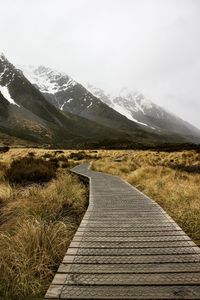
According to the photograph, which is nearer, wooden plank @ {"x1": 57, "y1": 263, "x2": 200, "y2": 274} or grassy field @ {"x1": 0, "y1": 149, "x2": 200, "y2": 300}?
wooden plank @ {"x1": 57, "y1": 263, "x2": 200, "y2": 274}

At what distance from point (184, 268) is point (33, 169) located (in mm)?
14560

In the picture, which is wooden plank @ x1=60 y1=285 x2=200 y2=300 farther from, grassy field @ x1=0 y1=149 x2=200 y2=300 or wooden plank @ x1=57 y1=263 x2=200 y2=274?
grassy field @ x1=0 y1=149 x2=200 y2=300

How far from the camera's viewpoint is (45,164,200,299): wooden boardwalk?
4051 millimetres

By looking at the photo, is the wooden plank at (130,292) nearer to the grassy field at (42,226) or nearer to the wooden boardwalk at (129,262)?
the wooden boardwalk at (129,262)

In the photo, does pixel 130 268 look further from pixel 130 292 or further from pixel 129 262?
pixel 130 292

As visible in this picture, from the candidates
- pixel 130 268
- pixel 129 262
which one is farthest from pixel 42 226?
pixel 130 268

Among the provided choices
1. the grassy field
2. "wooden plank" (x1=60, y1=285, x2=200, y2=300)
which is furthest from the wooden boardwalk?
the grassy field

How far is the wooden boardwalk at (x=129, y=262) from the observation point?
4.05 m

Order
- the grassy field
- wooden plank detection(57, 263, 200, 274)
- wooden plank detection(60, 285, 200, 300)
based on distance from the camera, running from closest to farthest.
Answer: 1. wooden plank detection(60, 285, 200, 300)
2. wooden plank detection(57, 263, 200, 274)
3. the grassy field

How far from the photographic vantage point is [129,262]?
16.3 ft

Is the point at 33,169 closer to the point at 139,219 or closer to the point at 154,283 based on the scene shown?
the point at 139,219

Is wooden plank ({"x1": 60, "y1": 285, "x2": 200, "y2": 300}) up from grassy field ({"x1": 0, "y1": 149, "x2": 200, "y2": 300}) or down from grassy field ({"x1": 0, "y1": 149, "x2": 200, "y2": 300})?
up

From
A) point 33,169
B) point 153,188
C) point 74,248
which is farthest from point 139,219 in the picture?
point 33,169

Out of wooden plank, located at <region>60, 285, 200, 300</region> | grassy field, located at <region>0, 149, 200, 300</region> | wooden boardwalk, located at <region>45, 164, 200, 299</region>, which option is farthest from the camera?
grassy field, located at <region>0, 149, 200, 300</region>
